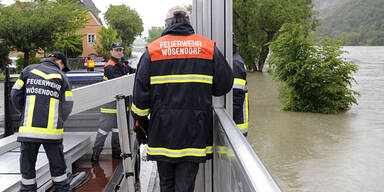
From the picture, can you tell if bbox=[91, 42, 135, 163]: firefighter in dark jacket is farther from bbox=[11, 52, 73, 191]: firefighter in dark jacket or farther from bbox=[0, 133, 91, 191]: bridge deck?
bbox=[11, 52, 73, 191]: firefighter in dark jacket

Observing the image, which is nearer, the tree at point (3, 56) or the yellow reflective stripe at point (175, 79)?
the yellow reflective stripe at point (175, 79)

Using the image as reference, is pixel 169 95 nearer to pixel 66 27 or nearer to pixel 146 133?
pixel 146 133

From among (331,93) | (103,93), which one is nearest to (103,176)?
(103,93)

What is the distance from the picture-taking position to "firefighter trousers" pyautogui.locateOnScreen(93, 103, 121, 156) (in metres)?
3.08

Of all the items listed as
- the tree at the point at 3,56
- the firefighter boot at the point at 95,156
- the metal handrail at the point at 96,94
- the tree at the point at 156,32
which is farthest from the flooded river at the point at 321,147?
the tree at the point at 3,56

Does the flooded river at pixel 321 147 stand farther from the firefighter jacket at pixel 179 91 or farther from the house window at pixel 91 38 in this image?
the house window at pixel 91 38

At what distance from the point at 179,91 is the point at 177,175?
0.60 meters

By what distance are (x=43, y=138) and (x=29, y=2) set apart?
95.1 ft

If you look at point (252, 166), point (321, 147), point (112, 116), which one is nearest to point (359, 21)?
point (321, 147)

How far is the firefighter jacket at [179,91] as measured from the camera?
7.43ft

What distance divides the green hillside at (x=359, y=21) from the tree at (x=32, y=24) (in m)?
31.0

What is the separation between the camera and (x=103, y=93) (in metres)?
2.60

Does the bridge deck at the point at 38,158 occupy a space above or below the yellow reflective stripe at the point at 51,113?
below

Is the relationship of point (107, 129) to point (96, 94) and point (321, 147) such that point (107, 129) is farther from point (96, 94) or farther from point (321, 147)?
point (321, 147)
